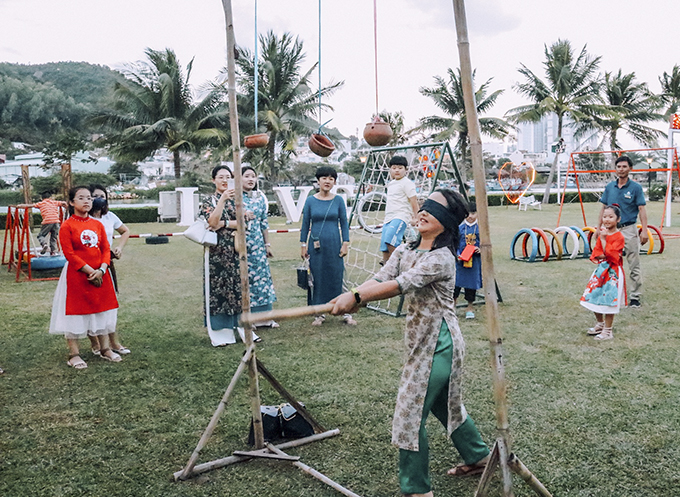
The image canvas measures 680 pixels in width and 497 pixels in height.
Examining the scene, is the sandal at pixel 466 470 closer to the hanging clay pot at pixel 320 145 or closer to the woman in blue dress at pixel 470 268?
the hanging clay pot at pixel 320 145

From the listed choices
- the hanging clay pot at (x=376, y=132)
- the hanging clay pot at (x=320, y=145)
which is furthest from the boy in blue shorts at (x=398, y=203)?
the hanging clay pot at (x=320, y=145)

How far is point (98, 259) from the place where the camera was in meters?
5.22

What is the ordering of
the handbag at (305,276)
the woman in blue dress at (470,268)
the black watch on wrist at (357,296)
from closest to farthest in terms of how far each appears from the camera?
the black watch on wrist at (357,296) < the handbag at (305,276) < the woman in blue dress at (470,268)

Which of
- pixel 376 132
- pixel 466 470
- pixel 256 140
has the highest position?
pixel 376 132

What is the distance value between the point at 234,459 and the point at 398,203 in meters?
4.17

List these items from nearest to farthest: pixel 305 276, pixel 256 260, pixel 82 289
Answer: pixel 82 289 < pixel 256 260 < pixel 305 276

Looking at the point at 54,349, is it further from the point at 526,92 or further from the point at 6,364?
the point at 526,92

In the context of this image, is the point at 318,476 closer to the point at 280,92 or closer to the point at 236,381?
A: the point at 236,381

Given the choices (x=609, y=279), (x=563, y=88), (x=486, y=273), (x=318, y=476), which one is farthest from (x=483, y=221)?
(x=563, y=88)

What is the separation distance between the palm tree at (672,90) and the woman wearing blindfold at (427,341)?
38411mm

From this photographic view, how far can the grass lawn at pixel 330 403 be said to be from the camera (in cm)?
A: 315

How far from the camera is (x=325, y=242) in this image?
6547mm

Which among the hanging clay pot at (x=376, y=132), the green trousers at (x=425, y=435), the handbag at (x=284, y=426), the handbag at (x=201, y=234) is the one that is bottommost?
the handbag at (x=284, y=426)

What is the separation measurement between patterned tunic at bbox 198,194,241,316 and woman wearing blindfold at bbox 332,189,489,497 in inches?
123
